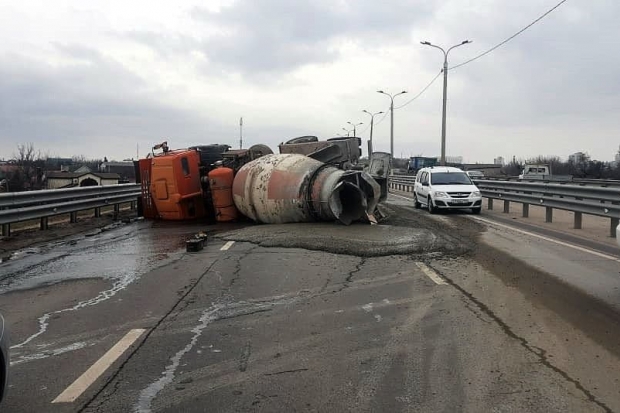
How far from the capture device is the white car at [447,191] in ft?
65.6

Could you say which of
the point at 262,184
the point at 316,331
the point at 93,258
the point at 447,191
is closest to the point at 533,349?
the point at 316,331

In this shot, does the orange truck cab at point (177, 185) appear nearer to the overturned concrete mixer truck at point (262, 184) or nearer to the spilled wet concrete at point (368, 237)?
the overturned concrete mixer truck at point (262, 184)

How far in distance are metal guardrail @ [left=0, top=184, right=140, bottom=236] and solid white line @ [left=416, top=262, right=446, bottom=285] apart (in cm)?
891

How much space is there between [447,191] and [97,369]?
55.2 ft

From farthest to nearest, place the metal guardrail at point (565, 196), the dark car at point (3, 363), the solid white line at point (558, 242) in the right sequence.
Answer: the metal guardrail at point (565, 196)
the solid white line at point (558, 242)
the dark car at point (3, 363)

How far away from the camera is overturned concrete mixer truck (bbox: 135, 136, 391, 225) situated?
48.4 ft

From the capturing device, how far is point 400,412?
12.6 feet

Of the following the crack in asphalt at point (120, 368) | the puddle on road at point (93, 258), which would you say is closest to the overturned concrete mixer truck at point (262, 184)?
the puddle on road at point (93, 258)

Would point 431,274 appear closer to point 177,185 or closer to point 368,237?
point 368,237

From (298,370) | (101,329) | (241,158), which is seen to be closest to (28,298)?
(101,329)

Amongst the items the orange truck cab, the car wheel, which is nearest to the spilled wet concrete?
the orange truck cab

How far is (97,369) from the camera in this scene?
4684 millimetres

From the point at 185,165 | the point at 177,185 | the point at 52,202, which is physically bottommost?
the point at 52,202

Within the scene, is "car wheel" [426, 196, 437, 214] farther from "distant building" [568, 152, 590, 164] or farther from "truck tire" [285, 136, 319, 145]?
"distant building" [568, 152, 590, 164]
